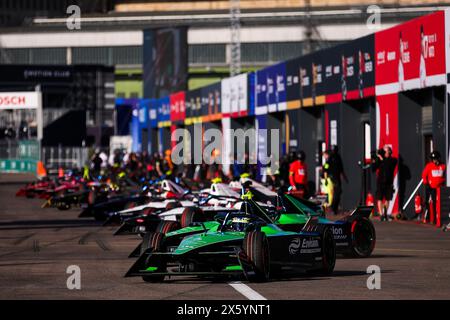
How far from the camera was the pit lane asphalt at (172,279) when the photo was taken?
518 inches

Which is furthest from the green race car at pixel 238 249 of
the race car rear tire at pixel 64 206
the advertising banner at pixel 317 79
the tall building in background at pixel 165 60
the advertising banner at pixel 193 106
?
the tall building in background at pixel 165 60

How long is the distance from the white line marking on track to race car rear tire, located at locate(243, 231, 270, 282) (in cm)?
20

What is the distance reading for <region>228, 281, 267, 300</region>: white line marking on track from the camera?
41.8 ft

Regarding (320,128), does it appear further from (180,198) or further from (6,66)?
(6,66)

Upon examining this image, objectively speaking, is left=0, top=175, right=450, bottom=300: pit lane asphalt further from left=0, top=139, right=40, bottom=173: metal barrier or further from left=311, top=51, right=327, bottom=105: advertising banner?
left=0, top=139, right=40, bottom=173: metal barrier

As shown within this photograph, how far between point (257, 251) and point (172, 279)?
139 centimetres

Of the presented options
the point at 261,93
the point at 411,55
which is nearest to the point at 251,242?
the point at 411,55

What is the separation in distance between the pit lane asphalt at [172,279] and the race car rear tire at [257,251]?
0.77 feet

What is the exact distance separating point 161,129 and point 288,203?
5790 centimetres

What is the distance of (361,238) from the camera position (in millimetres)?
18734

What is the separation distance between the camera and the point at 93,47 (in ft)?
340

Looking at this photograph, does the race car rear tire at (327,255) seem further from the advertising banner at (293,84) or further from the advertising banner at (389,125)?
the advertising banner at (293,84)

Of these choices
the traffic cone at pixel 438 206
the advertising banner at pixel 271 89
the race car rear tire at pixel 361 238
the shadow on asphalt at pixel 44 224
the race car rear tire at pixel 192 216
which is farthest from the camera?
the advertising banner at pixel 271 89

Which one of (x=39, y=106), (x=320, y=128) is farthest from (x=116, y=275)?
(x=39, y=106)
